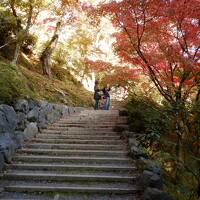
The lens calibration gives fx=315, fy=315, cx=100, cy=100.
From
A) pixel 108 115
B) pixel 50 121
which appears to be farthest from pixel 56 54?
pixel 50 121

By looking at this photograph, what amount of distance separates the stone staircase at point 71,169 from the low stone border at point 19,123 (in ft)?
0.87

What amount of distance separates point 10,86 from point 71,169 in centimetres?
306

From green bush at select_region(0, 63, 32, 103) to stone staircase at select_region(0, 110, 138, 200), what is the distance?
4.86 feet

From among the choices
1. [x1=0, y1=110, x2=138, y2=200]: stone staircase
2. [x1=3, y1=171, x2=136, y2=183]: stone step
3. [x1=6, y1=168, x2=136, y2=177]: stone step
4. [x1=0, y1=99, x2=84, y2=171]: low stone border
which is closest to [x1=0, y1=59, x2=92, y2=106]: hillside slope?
[x1=0, y1=99, x2=84, y2=171]: low stone border

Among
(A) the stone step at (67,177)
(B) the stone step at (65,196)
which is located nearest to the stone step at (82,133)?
(A) the stone step at (67,177)

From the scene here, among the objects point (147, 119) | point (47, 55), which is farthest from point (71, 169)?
point (47, 55)

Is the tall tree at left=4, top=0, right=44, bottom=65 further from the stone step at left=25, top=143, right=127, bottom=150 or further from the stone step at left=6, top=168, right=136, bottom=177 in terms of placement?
the stone step at left=6, top=168, right=136, bottom=177

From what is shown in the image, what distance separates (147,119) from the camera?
934 centimetres

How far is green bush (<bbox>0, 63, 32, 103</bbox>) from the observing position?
28.4 feet

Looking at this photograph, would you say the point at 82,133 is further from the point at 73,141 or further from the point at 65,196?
the point at 65,196

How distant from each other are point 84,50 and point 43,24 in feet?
16.1

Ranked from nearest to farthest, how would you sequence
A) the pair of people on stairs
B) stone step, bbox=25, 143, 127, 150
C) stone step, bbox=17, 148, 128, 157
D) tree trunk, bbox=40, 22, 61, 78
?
stone step, bbox=17, 148, 128, 157 → stone step, bbox=25, 143, 127, 150 → the pair of people on stairs → tree trunk, bbox=40, 22, 61, 78

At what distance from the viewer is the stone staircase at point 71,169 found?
689 centimetres

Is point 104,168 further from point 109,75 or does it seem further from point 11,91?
point 109,75
